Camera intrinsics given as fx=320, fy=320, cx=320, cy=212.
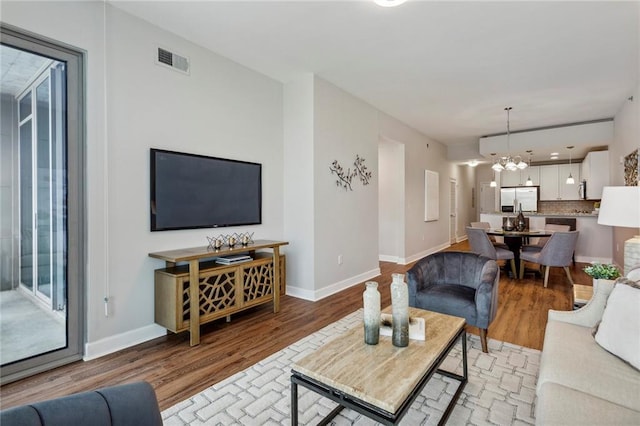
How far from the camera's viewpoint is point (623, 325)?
1.67 metres

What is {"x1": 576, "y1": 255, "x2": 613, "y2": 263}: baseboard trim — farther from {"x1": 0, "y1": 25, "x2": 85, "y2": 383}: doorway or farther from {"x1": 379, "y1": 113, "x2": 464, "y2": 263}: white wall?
{"x1": 0, "y1": 25, "x2": 85, "y2": 383}: doorway

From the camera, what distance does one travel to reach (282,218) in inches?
173

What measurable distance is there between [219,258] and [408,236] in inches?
174

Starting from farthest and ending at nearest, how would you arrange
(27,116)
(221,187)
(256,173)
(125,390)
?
(256,173) < (221,187) < (27,116) < (125,390)

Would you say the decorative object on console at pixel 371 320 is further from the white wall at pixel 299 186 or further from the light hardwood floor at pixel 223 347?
the white wall at pixel 299 186

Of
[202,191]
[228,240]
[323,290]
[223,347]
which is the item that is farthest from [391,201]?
[223,347]

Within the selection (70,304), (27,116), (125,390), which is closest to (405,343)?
(125,390)

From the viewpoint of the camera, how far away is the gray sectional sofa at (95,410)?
0.89m

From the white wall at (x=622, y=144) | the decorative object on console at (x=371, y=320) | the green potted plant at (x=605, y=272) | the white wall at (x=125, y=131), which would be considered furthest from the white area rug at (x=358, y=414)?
the white wall at (x=622, y=144)

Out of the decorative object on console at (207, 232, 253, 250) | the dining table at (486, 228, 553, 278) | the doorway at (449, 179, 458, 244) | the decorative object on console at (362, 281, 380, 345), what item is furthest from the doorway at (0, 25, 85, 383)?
the doorway at (449, 179, 458, 244)

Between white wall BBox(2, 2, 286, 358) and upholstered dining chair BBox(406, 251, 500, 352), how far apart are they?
2.25m

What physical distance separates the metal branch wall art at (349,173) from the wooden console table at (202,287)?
1556mm

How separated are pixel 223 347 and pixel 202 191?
1.54m

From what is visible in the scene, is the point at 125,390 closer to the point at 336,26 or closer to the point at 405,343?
the point at 405,343
